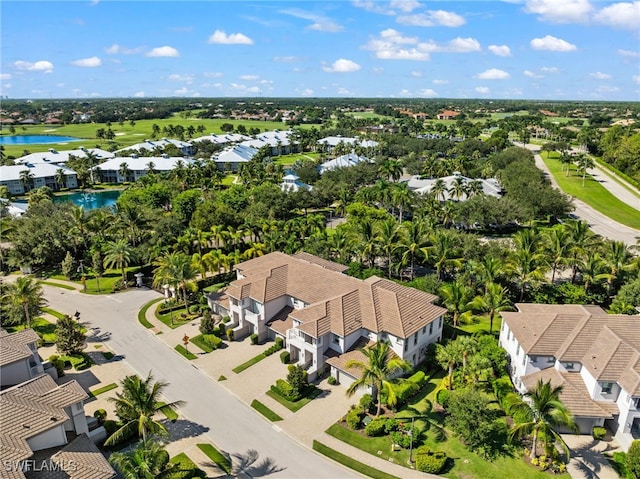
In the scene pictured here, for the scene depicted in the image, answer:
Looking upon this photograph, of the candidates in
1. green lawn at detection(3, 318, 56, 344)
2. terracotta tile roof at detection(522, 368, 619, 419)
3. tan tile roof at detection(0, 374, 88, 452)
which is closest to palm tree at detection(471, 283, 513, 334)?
terracotta tile roof at detection(522, 368, 619, 419)

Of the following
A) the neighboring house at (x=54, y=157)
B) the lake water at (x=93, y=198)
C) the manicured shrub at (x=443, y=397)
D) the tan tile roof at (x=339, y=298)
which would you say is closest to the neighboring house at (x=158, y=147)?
the neighboring house at (x=54, y=157)

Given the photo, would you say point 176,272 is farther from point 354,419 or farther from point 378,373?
point 378,373

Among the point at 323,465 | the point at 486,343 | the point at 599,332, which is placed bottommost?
the point at 323,465

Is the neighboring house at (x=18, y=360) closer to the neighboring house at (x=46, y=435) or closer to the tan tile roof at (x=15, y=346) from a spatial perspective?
the tan tile roof at (x=15, y=346)

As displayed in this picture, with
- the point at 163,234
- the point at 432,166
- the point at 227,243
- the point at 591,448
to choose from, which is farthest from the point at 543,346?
the point at 432,166

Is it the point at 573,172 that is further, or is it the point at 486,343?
the point at 573,172

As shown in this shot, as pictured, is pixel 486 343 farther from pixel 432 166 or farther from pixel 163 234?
pixel 432 166

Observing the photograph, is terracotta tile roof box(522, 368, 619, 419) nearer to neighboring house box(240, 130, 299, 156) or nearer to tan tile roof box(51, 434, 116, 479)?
tan tile roof box(51, 434, 116, 479)
